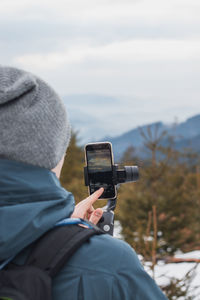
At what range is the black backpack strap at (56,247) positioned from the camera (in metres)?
0.88

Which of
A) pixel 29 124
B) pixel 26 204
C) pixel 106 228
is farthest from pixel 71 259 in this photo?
pixel 106 228

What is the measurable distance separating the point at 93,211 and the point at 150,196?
586cm

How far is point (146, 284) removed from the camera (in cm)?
93

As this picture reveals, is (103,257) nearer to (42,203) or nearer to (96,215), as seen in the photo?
(42,203)

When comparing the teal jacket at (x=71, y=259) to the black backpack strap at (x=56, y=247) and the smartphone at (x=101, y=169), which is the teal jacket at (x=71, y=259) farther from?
the smartphone at (x=101, y=169)

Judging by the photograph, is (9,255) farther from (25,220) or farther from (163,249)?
(163,249)

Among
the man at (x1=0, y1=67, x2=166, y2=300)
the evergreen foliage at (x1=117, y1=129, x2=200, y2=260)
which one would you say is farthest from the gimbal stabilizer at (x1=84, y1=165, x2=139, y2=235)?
the evergreen foliage at (x1=117, y1=129, x2=200, y2=260)

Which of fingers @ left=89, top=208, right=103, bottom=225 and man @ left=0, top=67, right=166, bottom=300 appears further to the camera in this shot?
fingers @ left=89, top=208, right=103, bottom=225

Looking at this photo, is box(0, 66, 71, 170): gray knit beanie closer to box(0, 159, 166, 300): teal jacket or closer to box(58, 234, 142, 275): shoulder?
box(0, 159, 166, 300): teal jacket

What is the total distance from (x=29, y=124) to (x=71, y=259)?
315 millimetres

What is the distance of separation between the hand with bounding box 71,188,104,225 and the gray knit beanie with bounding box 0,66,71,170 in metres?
0.38

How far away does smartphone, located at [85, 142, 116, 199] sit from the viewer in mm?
1512

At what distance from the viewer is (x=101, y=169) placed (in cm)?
152

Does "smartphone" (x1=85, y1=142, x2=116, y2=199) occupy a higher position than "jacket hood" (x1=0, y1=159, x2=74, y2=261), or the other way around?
"jacket hood" (x1=0, y1=159, x2=74, y2=261)
